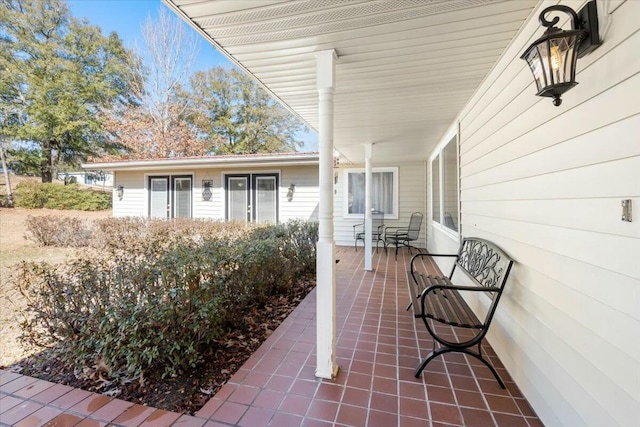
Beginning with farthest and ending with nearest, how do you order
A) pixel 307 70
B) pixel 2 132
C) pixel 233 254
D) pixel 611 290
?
pixel 2 132, pixel 233 254, pixel 307 70, pixel 611 290

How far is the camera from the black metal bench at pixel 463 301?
2.03 meters

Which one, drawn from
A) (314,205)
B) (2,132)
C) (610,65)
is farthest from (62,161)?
(610,65)

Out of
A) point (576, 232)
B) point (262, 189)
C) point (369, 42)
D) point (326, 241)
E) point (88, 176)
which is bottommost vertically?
point (326, 241)

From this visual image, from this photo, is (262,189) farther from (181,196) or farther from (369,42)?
(369,42)

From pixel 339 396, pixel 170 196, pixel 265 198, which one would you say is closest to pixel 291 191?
pixel 265 198

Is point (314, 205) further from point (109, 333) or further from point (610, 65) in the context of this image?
point (610, 65)

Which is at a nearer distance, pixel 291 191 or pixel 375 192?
pixel 291 191

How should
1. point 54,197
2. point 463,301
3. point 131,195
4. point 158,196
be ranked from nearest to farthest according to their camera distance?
point 463,301 < point 158,196 < point 131,195 < point 54,197

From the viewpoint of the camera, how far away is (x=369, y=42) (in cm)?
207

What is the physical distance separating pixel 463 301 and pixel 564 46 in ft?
6.55

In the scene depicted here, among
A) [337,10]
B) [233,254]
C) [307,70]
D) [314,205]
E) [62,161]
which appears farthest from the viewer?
[62,161]

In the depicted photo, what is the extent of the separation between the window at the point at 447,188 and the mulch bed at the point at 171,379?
303 cm

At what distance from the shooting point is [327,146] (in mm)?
2117

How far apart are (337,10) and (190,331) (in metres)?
2.38
